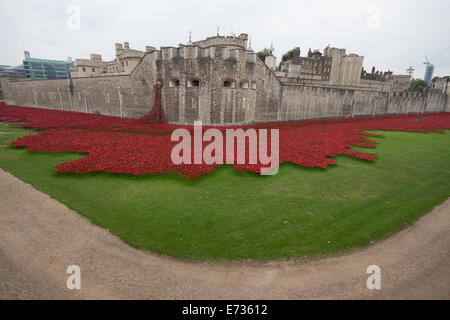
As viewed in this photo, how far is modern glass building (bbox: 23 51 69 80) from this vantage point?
111 meters

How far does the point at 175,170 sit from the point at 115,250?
19.2 feet

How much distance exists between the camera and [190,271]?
517cm

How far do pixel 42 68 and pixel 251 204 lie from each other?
157 meters

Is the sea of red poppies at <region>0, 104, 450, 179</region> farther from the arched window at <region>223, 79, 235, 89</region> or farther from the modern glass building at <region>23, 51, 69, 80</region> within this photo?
the modern glass building at <region>23, 51, 69, 80</region>

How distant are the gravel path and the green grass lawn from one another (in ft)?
1.32

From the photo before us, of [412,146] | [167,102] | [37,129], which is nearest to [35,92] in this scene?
[37,129]

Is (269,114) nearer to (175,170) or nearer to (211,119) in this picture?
(211,119)

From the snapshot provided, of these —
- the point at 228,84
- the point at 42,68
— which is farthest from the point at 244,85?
the point at 42,68

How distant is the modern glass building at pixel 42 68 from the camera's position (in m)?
111

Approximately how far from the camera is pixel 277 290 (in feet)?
15.4

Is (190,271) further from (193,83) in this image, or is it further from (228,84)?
(228,84)

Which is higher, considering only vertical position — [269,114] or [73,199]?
[269,114]

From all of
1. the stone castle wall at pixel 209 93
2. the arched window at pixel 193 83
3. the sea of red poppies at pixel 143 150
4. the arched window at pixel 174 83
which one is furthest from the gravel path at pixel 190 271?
the arched window at pixel 174 83

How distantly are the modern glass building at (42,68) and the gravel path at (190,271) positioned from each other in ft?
465
